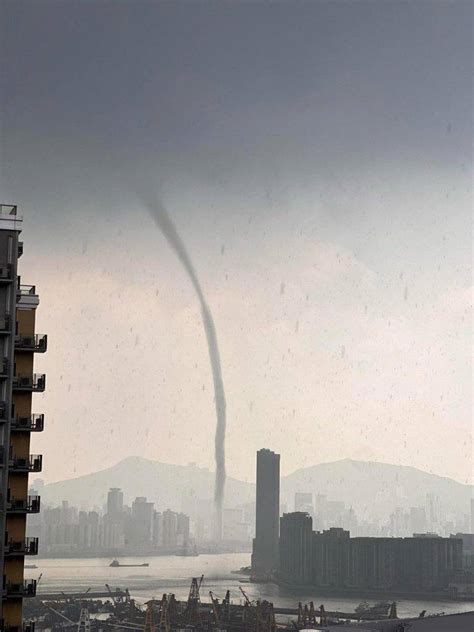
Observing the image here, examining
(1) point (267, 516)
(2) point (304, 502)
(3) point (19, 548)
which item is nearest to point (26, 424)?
(3) point (19, 548)

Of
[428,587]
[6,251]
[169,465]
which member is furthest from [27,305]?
[428,587]

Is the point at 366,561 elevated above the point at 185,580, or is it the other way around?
the point at 366,561

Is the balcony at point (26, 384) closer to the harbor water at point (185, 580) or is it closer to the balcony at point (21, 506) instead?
the balcony at point (21, 506)

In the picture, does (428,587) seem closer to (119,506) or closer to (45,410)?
(119,506)

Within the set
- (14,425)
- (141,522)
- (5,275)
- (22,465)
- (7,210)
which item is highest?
(7,210)

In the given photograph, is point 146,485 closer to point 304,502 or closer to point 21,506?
point 304,502

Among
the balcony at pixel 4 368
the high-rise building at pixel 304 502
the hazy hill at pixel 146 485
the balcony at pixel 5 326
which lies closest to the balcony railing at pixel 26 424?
the balcony at pixel 4 368
